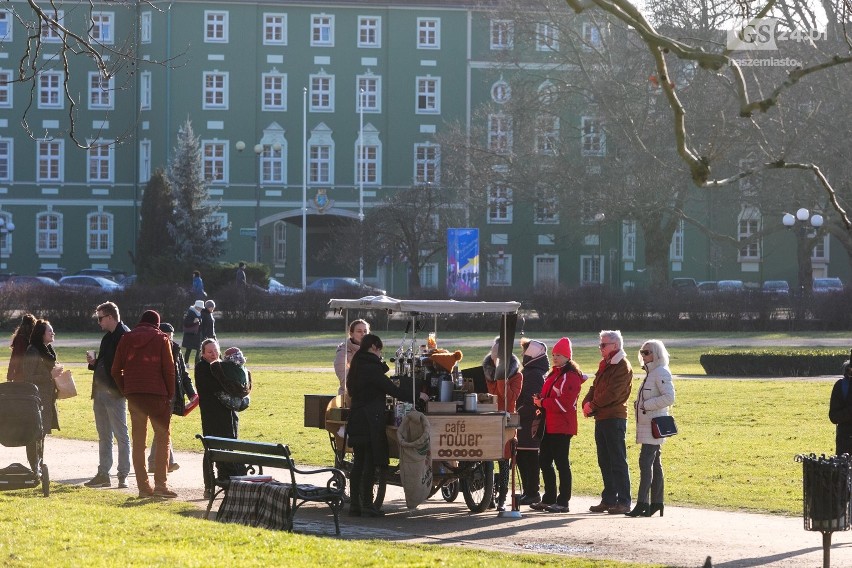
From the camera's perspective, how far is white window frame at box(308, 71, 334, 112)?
76.8 metres

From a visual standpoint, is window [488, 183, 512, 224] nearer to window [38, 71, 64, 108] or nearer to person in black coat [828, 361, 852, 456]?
window [38, 71, 64, 108]

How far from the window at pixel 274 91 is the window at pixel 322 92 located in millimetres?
1593

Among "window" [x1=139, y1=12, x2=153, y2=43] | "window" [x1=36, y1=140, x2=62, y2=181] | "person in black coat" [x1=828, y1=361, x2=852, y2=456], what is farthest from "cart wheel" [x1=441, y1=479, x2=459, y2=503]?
"window" [x1=36, y1=140, x2=62, y2=181]

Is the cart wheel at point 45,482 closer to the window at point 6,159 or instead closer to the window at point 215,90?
the window at point 215,90

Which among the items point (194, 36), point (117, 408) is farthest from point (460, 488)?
point (194, 36)

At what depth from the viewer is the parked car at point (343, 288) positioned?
184ft

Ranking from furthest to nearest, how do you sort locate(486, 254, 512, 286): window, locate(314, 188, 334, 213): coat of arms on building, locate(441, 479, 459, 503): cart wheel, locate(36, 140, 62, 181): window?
locate(36, 140, 62, 181): window → locate(314, 188, 334, 213): coat of arms on building → locate(486, 254, 512, 286): window → locate(441, 479, 459, 503): cart wheel

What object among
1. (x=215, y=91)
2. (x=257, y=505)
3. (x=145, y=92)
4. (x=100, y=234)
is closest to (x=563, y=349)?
(x=257, y=505)

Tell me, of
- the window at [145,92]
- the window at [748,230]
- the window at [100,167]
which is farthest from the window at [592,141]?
the window at [100,167]

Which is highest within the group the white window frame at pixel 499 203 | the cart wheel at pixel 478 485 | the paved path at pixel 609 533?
the white window frame at pixel 499 203

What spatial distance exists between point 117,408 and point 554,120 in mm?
45123

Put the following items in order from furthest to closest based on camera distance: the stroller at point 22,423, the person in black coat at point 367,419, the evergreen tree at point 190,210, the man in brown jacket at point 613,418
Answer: the evergreen tree at point 190,210 < the stroller at point 22,423 < the man in brown jacket at point 613,418 < the person in black coat at point 367,419

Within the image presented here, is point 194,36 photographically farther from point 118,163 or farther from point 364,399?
point 364,399

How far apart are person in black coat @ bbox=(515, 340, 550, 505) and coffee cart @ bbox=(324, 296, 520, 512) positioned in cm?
20
